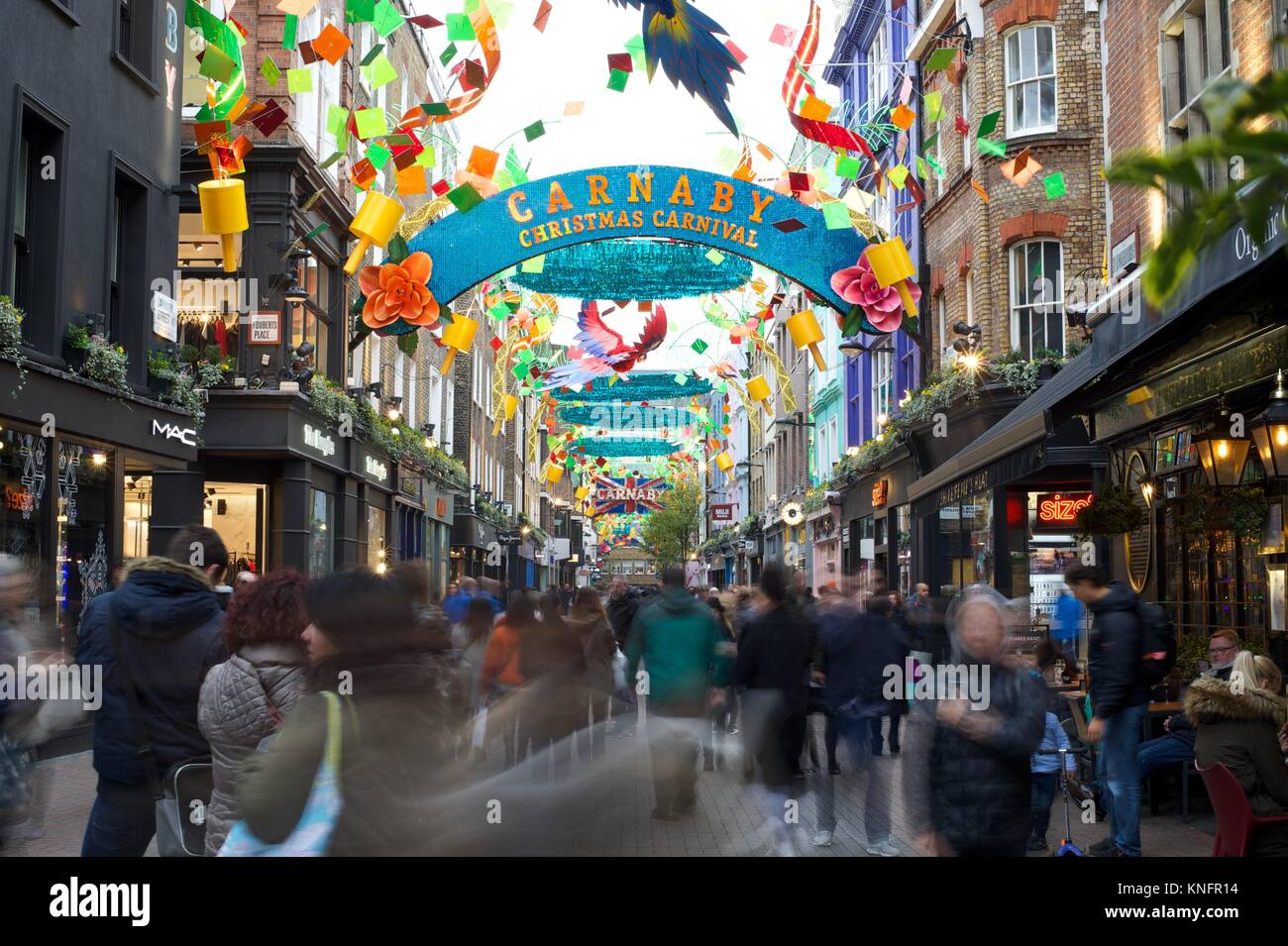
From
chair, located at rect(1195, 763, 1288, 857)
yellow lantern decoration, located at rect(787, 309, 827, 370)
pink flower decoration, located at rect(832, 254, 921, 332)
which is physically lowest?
chair, located at rect(1195, 763, 1288, 857)

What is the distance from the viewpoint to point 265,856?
4.10m

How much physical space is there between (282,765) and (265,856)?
35 cm

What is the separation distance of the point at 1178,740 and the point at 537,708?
17.4 ft

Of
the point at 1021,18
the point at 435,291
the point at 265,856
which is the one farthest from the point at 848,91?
the point at 265,856

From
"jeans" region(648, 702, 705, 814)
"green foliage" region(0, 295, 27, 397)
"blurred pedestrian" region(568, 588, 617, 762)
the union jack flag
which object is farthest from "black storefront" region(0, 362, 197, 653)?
the union jack flag

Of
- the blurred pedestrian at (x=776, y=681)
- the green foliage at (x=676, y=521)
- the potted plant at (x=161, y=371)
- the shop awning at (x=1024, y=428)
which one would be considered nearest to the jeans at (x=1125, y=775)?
the blurred pedestrian at (x=776, y=681)

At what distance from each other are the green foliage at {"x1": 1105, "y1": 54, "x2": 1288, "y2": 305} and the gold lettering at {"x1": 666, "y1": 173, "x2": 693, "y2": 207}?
49.7 feet

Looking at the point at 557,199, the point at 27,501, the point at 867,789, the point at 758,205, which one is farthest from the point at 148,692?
the point at 758,205

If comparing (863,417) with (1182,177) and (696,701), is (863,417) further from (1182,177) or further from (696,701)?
(1182,177)

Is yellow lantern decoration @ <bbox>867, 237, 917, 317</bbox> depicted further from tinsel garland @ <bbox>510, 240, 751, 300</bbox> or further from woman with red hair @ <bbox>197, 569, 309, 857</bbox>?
woman with red hair @ <bbox>197, 569, 309, 857</bbox>

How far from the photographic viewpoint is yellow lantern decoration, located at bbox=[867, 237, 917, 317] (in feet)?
55.7

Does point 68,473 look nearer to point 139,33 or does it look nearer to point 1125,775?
point 139,33

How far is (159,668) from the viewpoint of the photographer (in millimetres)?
6102

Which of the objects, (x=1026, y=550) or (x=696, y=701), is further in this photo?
(x=1026, y=550)
